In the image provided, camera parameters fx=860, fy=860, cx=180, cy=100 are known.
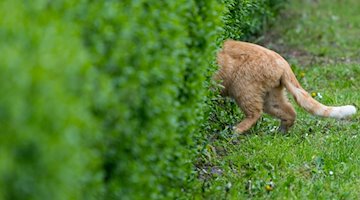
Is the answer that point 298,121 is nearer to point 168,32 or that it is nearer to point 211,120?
point 211,120

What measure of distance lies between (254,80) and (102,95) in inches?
171

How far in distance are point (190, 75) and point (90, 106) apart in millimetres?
1749

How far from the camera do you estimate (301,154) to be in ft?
23.9

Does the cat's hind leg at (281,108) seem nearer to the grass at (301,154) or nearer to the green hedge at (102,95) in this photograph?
the grass at (301,154)

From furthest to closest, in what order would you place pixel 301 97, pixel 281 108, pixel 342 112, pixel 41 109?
1. pixel 281 108
2. pixel 301 97
3. pixel 342 112
4. pixel 41 109

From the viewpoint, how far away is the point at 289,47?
12.7 meters

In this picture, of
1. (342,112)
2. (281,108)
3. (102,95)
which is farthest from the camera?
(281,108)

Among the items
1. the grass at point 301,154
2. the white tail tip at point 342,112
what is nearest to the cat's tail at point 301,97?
the white tail tip at point 342,112

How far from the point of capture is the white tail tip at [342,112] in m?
7.58

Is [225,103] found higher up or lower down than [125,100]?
lower down

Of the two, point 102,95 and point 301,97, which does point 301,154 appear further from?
point 102,95

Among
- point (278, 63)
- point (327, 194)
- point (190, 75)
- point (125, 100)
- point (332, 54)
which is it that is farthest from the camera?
point (332, 54)

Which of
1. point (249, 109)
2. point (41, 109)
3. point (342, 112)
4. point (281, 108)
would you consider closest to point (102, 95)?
point (41, 109)

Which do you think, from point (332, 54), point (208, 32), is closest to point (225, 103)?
point (208, 32)
